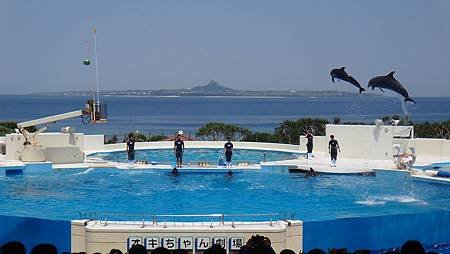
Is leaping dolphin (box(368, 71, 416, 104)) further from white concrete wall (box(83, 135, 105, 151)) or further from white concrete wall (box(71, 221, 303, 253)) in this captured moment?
white concrete wall (box(71, 221, 303, 253))

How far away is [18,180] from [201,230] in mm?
7976

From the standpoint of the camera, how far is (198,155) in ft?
66.6

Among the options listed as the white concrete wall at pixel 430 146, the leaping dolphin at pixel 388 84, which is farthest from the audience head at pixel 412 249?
the white concrete wall at pixel 430 146

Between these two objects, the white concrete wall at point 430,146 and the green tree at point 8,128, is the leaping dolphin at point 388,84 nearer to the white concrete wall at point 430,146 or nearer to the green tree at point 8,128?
the white concrete wall at point 430,146

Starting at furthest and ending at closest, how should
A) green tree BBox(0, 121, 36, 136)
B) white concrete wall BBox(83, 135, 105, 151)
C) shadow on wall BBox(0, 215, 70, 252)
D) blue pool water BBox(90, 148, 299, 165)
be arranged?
green tree BBox(0, 121, 36, 136), white concrete wall BBox(83, 135, 105, 151), blue pool water BBox(90, 148, 299, 165), shadow on wall BBox(0, 215, 70, 252)

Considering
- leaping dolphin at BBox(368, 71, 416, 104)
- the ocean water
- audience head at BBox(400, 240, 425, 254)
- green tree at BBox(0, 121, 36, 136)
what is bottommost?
the ocean water

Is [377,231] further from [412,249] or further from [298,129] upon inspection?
[298,129]

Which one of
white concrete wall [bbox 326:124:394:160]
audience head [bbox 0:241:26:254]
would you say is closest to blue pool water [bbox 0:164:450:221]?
white concrete wall [bbox 326:124:394:160]

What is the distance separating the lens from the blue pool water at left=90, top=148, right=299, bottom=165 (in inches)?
746

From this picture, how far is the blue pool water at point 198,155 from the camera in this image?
1894 cm

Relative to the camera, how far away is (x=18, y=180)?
1495 centimetres

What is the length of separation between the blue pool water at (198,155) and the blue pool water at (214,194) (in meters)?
2.51

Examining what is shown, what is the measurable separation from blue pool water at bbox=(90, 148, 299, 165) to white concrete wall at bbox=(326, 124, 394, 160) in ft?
5.10

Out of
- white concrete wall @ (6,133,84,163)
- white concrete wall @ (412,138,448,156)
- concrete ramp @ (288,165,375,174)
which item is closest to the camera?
concrete ramp @ (288,165,375,174)
